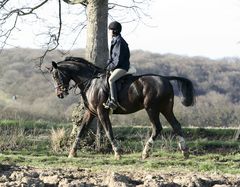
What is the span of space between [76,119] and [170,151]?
257 cm

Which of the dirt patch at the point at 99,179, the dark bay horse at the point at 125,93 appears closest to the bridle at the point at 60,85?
the dark bay horse at the point at 125,93

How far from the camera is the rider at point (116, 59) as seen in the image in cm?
1389

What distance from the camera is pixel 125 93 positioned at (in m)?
14.3

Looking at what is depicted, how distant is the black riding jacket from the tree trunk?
2.57 m

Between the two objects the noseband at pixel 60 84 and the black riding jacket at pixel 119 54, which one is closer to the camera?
the black riding jacket at pixel 119 54

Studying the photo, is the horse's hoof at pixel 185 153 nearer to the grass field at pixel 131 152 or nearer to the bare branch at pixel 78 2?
the grass field at pixel 131 152

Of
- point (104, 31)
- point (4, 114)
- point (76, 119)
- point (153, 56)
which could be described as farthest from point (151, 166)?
point (153, 56)

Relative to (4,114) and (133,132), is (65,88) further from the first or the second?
(4,114)

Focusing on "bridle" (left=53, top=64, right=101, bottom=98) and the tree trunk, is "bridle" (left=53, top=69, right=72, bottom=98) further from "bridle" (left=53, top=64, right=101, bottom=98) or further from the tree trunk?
the tree trunk

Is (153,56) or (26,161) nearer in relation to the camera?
(26,161)

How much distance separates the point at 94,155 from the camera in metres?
15.2

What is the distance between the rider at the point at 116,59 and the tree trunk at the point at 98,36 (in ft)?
8.40

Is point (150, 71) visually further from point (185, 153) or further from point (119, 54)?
point (119, 54)

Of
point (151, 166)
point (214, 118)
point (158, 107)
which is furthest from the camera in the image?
point (214, 118)
